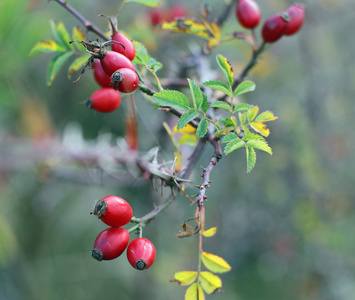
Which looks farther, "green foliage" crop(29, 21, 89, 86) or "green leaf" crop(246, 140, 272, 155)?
"green foliage" crop(29, 21, 89, 86)

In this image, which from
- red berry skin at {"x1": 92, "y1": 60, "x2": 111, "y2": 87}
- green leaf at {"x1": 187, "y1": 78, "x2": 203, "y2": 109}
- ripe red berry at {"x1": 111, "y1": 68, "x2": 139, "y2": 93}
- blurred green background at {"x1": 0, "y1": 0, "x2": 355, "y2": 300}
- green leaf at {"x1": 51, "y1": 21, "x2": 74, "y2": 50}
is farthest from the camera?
blurred green background at {"x1": 0, "y1": 0, "x2": 355, "y2": 300}

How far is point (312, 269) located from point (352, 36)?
3557 mm

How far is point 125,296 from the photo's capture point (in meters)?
4.53

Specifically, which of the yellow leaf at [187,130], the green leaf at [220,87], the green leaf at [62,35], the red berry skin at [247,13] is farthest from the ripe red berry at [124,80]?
the red berry skin at [247,13]

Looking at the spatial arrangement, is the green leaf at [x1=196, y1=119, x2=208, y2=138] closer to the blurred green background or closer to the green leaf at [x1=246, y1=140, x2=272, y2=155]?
the green leaf at [x1=246, y1=140, x2=272, y2=155]

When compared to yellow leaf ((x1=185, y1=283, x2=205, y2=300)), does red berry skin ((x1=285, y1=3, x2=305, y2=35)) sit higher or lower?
higher

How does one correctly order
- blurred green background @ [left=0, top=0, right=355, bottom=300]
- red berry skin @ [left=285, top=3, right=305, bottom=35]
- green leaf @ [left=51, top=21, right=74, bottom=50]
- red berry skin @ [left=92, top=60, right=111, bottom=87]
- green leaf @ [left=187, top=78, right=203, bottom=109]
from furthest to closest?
Result: blurred green background @ [left=0, top=0, right=355, bottom=300] → red berry skin @ [left=285, top=3, right=305, bottom=35] → green leaf @ [left=51, top=21, right=74, bottom=50] → red berry skin @ [left=92, top=60, right=111, bottom=87] → green leaf @ [left=187, top=78, right=203, bottom=109]

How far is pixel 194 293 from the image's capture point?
0.87m

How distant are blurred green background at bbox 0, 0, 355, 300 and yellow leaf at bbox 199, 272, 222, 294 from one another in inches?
45.8

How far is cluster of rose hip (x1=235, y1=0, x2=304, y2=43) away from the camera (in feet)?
3.92

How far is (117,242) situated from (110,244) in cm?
2

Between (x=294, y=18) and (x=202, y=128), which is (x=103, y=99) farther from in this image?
(x=294, y=18)

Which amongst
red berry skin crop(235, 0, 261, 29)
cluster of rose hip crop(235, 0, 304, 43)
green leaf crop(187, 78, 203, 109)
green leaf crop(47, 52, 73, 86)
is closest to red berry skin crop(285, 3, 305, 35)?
cluster of rose hip crop(235, 0, 304, 43)

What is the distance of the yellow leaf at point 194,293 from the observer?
0.86 m
